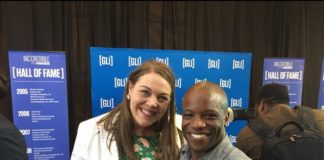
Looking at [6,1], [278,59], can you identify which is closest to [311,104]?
[278,59]

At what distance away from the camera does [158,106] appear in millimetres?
1458

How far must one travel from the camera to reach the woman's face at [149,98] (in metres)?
1.45

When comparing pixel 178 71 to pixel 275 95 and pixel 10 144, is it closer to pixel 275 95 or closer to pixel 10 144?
pixel 275 95

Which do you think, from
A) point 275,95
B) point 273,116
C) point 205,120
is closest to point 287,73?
point 275,95

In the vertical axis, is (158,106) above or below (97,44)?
below

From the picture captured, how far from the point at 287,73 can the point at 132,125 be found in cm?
218

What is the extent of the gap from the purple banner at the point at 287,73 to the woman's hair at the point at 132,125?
1.82m

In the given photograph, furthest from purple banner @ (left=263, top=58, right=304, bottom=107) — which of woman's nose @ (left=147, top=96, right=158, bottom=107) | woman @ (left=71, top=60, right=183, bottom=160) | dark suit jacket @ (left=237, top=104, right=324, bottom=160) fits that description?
woman's nose @ (left=147, top=96, right=158, bottom=107)

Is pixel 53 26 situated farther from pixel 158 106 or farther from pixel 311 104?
pixel 311 104

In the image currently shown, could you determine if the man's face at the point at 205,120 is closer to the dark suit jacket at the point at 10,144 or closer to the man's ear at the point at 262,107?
the dark suit jacket at the point at 10,144

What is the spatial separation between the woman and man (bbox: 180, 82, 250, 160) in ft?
1.18

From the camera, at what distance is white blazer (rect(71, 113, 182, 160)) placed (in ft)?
4.92

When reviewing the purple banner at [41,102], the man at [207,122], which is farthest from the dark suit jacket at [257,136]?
the purple banner at [41,102]

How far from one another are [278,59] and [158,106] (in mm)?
2066
